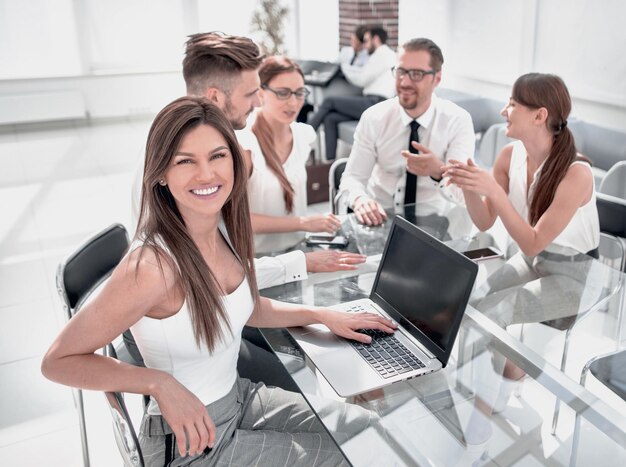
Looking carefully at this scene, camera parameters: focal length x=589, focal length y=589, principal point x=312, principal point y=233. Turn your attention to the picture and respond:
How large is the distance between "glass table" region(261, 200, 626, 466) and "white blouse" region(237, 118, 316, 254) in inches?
27.1

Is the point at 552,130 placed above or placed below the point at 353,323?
above

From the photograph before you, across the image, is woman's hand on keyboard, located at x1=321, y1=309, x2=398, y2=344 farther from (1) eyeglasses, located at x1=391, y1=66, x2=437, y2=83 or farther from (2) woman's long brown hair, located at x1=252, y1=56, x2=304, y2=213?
(1) eyeglasses, located at x1=391, y1=66, x2=437, y2=83

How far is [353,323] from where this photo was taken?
5.37ft

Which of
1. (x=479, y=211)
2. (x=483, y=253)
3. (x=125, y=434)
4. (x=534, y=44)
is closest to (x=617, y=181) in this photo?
(x=479, y=211)

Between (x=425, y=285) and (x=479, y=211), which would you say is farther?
(x=479, y=211)

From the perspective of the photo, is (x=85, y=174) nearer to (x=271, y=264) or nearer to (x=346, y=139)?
(x=346, y=139)

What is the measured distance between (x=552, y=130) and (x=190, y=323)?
1644 millimetres

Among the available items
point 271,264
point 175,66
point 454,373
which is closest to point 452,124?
point 271,264

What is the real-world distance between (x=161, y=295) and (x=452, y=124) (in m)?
2.05

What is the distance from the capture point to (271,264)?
203 cm

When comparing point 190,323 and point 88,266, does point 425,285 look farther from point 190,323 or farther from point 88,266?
point 88,266

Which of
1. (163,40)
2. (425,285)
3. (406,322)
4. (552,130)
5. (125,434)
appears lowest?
(125,434)

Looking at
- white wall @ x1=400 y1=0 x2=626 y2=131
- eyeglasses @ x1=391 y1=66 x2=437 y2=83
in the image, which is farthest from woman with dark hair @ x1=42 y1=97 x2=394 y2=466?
white wall @ x1=400 y1=0 x2=626 y2=131

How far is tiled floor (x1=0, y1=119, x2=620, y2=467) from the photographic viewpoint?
2.32 meters
